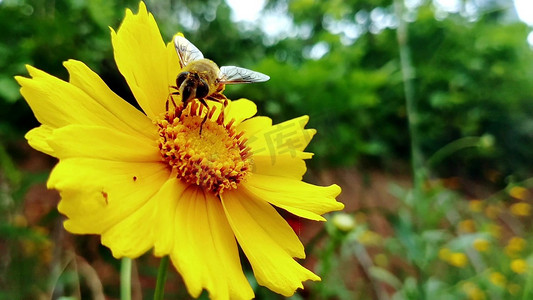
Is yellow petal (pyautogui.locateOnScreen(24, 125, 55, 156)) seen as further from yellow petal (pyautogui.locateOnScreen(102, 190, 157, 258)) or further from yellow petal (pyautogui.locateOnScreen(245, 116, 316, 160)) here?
yellow petal (pyautogui.locateOnScreen(245, 116, 316, 160))

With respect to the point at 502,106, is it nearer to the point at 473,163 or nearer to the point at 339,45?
the point at 473,163

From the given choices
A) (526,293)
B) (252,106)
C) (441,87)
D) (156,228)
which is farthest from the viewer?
(441,87)

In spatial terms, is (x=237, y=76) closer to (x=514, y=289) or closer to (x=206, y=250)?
(x=206, y=250)

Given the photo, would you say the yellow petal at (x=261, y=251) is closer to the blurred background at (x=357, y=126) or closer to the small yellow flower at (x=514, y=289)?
the blurred background at (x=357, y=126)

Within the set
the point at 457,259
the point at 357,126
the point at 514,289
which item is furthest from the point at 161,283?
the point at 514,289

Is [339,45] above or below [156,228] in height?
below

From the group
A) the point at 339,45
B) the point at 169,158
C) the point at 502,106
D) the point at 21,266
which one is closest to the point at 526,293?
the point at 339,45

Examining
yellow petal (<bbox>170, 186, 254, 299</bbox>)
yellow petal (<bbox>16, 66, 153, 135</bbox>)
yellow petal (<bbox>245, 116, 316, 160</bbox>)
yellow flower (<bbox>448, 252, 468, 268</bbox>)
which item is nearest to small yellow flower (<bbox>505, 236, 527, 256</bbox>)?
yellow flower (<bbox>448, 252, 468, 268</bbox>)
